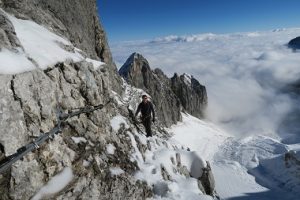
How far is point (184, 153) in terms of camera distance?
25.8 m

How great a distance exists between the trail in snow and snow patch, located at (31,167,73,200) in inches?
895

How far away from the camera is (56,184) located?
1371 centimetres

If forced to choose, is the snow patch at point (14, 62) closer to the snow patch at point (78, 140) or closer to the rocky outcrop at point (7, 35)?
the rocky outcrop at point (7, 35)

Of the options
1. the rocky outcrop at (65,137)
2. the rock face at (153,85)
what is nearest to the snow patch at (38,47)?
the rocky outcrop at (65,137)

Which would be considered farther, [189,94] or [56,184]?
[189,94]

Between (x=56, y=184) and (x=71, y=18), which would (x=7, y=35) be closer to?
(x=56, y=184)

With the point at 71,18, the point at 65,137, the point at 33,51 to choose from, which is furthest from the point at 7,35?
the point at 71,18

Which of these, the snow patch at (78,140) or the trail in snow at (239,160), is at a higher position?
the snow patch at (78,140)

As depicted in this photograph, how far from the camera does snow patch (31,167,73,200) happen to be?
511 inches

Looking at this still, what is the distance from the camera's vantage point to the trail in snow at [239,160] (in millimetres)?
41031

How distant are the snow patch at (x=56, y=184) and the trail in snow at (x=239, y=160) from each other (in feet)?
74.6

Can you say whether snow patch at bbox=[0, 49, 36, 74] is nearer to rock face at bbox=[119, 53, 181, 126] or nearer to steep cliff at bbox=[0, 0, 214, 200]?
steep cliff at bbox=[0, 0, 214, 200]

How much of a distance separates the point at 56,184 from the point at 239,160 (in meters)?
69.8

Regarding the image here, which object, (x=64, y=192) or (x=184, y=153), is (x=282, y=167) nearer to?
(x=184, y=153)
